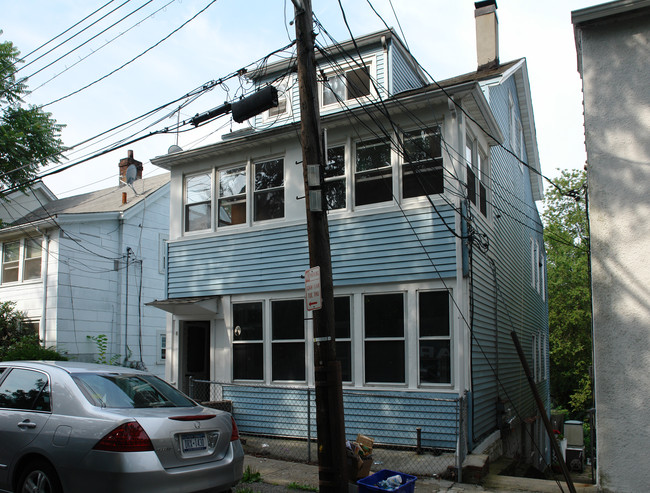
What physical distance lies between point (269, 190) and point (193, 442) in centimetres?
717

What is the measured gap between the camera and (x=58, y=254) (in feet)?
57.7

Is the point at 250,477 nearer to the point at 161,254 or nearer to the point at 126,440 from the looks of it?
the point at 126,440

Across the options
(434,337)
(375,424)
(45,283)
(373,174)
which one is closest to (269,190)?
(373,174)

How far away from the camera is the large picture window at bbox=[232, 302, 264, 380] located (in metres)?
11.6

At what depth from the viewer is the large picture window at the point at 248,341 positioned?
38.1 feet

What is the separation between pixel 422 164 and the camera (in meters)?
10.3

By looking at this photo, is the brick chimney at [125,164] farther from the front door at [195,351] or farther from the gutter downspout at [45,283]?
the front door at [195,351]

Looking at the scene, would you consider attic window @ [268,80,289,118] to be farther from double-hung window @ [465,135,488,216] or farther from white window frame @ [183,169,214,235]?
double-hung window @ [465,135,488,216]

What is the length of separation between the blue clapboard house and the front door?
30mm

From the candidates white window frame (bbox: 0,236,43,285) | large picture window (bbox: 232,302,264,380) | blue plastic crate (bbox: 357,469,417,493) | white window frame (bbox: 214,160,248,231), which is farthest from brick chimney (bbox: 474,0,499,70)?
white window frame (bbox: 0,236,43,285)

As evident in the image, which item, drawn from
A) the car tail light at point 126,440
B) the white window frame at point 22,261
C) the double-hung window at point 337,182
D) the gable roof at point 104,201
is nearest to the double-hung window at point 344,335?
the double-hung window at point 337,182

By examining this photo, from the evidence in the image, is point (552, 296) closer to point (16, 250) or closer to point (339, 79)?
point (339, 79)

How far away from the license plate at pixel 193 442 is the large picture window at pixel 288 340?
5433 mm

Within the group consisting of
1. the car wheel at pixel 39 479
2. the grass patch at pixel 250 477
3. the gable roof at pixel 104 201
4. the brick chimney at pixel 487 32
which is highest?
the brick chimney at pixel 487 32
